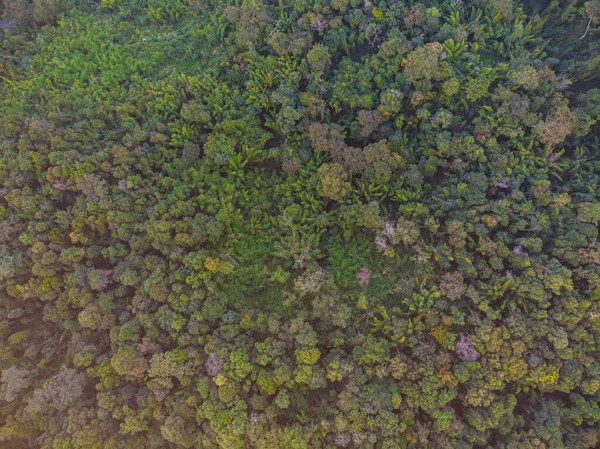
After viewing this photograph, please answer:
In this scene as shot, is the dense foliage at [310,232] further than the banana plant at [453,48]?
No

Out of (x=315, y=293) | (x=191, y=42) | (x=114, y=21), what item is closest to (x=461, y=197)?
(x=315, y=293)

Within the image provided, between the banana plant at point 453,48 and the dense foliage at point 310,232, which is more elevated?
the banana plant at point 453,48

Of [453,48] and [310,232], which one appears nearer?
[310,232]

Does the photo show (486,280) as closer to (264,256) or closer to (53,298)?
(264,256)

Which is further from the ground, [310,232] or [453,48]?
[453,48]

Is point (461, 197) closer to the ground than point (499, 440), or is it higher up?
→ higher up

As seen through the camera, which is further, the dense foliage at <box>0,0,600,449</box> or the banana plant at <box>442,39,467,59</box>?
the banana plant at <box>442,39,467,59</box>

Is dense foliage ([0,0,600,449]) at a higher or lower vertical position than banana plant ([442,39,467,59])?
lower

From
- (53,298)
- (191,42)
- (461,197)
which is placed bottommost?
(53,298)
